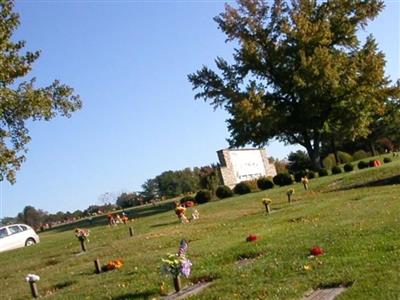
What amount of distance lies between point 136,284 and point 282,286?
3.29 m

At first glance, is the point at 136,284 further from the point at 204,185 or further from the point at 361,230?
the point at 204,185

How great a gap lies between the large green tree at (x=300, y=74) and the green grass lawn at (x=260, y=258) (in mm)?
A: 20754

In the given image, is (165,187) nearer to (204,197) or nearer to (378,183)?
(204,197)

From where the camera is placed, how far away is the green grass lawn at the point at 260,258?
8789mm

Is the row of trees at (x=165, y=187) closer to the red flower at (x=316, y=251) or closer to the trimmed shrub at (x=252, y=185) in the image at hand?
the trimmed shrub at (x=252, y=185)

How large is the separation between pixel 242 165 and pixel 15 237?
1797cm

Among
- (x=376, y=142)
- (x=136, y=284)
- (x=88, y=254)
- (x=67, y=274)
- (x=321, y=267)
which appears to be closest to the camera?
(x=321, y=267)

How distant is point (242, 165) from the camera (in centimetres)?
4316

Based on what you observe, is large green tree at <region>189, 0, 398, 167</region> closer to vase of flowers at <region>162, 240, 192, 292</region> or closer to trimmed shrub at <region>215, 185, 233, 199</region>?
trimmed shrub at <region>215, 185, 233, 199</region>

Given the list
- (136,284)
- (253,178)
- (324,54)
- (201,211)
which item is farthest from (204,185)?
(136,284)

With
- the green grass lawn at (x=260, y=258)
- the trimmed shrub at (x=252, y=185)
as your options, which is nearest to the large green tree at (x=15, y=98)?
the green grass lawn at (x=260, y=258)

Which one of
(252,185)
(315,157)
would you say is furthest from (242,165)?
(315,157)

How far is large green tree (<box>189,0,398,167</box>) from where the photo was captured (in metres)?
42.4

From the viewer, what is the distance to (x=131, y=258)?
48.4 ft
